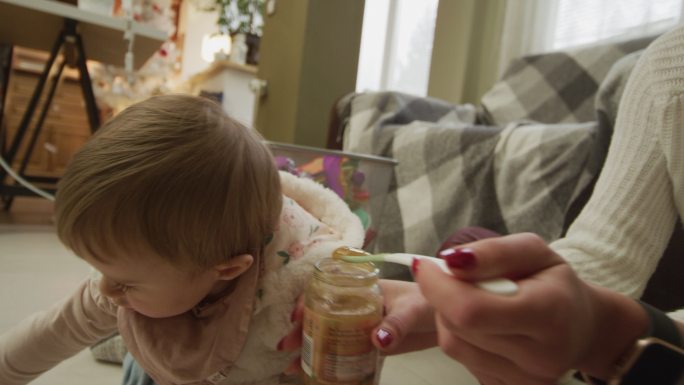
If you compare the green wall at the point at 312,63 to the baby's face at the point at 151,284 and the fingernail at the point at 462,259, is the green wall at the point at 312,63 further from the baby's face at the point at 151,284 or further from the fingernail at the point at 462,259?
the fingernail at the point at 462,259

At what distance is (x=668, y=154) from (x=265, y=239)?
20.0 inches

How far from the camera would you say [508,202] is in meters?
1.09

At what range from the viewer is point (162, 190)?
421 mm

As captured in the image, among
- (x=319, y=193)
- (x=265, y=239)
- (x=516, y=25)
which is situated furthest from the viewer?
(x=516, y=25)

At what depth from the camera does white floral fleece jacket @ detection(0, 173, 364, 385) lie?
20.5 inches

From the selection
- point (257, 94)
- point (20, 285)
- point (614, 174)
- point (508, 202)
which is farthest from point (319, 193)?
point (257, 94)

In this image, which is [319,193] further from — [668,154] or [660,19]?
[660,19]

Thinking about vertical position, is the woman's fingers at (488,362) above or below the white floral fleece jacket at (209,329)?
above

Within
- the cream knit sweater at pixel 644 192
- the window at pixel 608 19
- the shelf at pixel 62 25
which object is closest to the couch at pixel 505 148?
the window at pixel 608 19

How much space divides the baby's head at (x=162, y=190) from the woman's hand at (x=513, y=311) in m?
0.22

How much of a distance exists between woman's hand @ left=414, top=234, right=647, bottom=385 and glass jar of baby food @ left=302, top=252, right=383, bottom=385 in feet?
0.39

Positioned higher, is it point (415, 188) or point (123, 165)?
point (123, 165)

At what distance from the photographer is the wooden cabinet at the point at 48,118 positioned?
11.0 feet

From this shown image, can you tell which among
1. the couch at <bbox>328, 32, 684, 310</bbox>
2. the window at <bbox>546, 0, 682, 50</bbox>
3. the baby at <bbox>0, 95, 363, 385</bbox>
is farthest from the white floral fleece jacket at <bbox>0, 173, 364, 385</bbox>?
the window at <bbox>546, 0, 682, 50</bbox>
